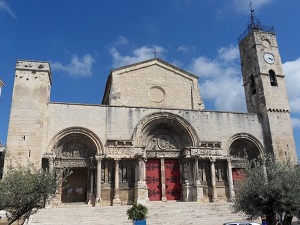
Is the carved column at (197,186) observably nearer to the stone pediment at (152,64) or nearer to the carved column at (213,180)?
the carved column at (213,180)

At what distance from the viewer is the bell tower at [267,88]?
67.5ft

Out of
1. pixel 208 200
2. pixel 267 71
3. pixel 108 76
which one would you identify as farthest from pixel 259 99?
pixel 108 76

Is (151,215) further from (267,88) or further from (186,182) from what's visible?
(267,88)

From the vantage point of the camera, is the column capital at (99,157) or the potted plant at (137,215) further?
the column capital at (99,157)

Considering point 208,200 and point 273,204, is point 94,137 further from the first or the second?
point 273,204

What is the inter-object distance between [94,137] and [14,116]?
442cm

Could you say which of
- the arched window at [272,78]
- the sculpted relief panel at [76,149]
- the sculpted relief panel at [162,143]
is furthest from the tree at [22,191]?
the arched window at [272,78]

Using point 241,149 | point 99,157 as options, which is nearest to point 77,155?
point 99,157

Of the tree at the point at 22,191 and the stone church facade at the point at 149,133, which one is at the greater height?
the stone church facade at the point at 149,133

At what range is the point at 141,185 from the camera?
17.6m

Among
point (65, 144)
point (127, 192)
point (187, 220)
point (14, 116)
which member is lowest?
point (187, 220)

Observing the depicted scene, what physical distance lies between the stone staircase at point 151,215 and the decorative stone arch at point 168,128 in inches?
165

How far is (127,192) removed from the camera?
58.5 feet

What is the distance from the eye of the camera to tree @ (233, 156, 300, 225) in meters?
10.2
